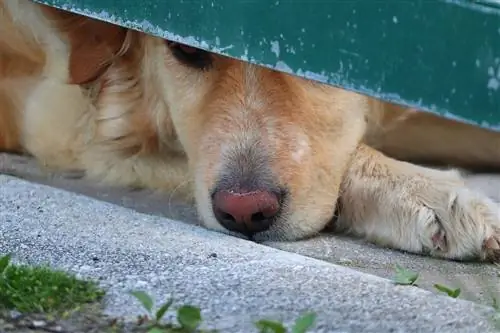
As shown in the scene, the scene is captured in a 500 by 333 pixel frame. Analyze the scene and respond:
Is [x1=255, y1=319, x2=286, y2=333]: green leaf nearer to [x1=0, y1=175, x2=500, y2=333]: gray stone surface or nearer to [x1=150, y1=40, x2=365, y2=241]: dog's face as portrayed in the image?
[x1=0, y1=175, x2=500, y2=333]: gray stone surface

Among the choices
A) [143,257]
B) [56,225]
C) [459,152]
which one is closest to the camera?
[143,257]

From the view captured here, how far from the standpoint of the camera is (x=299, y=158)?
3227 mm

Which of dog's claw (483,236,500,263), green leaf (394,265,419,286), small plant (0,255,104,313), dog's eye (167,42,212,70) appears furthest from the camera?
dog's eye (167,42,212,70)

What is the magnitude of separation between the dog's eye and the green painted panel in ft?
4.00

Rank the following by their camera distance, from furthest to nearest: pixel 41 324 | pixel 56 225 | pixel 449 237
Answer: pixel 449 237
pixel 56 225
pixel 41 324

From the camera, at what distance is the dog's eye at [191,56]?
357 centimetres

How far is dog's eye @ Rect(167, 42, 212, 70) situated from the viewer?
141 inches

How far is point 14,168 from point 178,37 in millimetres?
1969

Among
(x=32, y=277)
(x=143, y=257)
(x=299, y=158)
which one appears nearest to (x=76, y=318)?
(x=32, y=277)

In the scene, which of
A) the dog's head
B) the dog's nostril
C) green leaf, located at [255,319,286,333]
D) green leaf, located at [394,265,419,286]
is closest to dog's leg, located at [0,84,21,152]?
the dog's head

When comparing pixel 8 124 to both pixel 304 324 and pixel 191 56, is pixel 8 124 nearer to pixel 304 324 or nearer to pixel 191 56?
pixel 191 56

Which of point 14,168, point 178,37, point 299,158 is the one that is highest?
point 178,37

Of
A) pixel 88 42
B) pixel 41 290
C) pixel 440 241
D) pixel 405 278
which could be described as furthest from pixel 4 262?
pixel 88 42

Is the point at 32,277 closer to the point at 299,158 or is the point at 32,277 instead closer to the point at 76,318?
the point at 76,318
